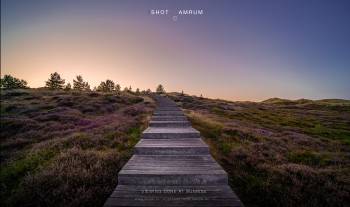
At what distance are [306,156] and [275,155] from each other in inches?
96.1

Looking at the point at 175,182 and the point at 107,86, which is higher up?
the point at 107,86

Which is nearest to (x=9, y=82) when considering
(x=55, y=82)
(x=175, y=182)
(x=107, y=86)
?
(x=55, y=82)

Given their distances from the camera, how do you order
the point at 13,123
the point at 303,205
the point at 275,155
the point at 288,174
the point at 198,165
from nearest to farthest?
the point at 303,205
the point at 198,165
the point at 288,174
the point at 275,155
the point at 13,123

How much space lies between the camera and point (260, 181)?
19.5 feet

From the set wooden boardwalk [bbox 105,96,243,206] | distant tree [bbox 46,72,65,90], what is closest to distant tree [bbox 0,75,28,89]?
distant tree [bbox 46,72,65,90]

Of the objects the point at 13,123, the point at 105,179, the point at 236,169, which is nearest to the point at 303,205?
the point at 236,169

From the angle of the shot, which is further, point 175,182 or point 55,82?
point 55,82

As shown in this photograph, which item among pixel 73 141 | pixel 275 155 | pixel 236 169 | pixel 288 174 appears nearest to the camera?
pixel 288 174

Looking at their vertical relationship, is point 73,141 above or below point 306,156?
above

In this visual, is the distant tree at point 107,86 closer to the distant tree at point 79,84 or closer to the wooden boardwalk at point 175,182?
the distant tree at point 79,84

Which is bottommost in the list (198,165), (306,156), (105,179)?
(306,156)

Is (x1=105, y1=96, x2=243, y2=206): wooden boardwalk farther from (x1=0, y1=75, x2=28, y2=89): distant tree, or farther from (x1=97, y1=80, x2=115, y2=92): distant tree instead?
(x1=0, y1=75, x2=28, y2=89): distant tree

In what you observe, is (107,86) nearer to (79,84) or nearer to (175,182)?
(79,84)

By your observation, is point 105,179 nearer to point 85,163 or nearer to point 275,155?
point 85,163
